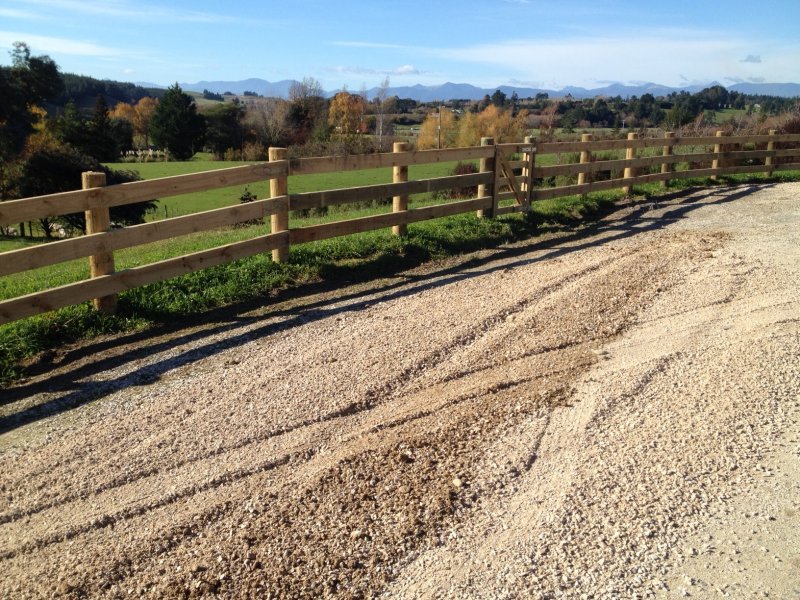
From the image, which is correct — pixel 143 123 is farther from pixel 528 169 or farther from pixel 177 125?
pixel 528 169

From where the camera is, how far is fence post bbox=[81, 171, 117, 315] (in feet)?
21.8

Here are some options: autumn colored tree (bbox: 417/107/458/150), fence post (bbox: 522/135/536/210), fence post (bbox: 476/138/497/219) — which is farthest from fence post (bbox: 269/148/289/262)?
autumn colored tree (bbox: 417/107/458/150)

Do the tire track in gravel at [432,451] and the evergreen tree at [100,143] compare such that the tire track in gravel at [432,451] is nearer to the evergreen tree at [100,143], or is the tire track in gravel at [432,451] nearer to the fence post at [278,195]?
the fence post at [278,195]

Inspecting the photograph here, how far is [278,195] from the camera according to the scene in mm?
8570

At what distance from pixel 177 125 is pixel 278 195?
220ft

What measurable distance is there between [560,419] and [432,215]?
6206 millimetres

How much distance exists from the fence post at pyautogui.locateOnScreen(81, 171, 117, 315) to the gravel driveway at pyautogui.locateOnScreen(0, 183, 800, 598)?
1.75ft

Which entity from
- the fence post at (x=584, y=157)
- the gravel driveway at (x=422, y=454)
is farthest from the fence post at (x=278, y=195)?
the fence post at (x=584, y=157)

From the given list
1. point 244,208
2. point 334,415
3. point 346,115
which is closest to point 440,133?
point 346,115

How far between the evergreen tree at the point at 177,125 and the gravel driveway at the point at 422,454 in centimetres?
6799

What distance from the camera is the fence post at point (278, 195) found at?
8453 mm

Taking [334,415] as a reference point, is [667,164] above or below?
above

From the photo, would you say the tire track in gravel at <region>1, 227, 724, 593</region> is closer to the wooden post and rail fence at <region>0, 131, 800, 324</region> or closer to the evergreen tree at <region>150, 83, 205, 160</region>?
the wooden post and rail fence at <region>0, 131, 800, 324</region>

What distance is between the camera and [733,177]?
18.8m
